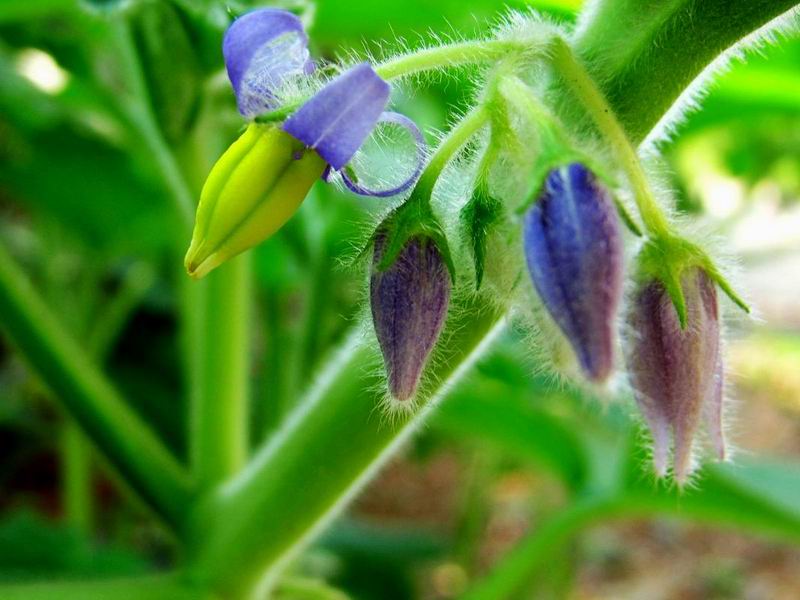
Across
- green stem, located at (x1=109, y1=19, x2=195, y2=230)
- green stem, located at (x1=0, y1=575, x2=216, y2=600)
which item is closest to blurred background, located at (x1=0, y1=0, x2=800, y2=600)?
green stem, located at (x1=109, y1=19, x2=195, y2=230)

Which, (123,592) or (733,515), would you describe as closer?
(123,592)

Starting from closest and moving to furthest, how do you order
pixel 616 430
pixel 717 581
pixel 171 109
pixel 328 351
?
pixel 171 109 < pixel 328 351 < pixel 616 430 < pixel 717 581

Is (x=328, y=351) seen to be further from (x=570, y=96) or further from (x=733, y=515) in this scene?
(x=570, y=96)

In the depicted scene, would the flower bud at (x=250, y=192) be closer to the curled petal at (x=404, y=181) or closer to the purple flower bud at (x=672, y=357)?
the curled petal at (x=404, y=181)

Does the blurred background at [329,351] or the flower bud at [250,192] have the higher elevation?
the blurred background at [329,351]

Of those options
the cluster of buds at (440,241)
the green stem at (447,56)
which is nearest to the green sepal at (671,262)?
the cluster of buds at (440,241)

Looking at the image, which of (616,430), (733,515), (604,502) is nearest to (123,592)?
(604,502)
